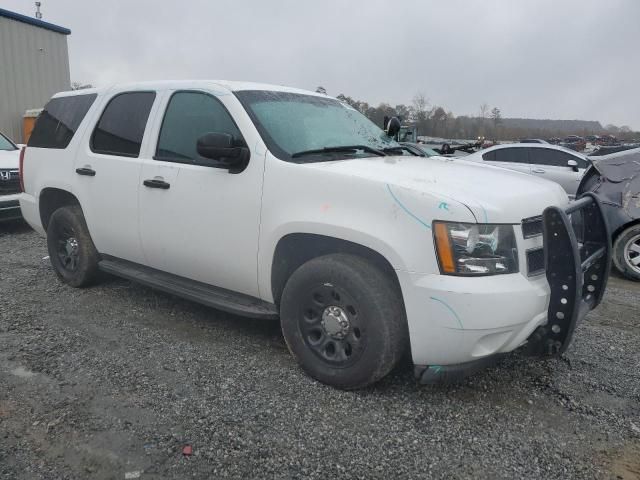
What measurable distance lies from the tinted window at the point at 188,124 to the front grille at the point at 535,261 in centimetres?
203

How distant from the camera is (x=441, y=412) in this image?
305cm

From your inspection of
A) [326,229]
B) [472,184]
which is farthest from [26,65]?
[472,184]

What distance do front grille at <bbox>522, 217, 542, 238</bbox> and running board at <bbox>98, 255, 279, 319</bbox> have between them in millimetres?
1613

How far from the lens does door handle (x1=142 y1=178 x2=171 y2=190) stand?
3.92m

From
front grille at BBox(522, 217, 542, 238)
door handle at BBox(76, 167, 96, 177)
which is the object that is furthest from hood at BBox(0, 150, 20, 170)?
front grille at BBox(522, 217, 542, 238)

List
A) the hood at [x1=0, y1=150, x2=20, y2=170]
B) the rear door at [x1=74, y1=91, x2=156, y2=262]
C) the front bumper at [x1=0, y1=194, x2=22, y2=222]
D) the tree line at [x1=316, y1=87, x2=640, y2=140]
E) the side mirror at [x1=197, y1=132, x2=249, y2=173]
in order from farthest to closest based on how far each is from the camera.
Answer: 1. the tree line at [x1=316, y1=87, x2=640, y2=140]
2. the hood at [x1=0, y1=150, x2=20, y2=170]
3. the front bumper at [x1=0, y1=194, x2=22, y2=222]
4. the rear door at [x1=74, y1=91, x2=156, y2=262]
5. the side mirror at [x1=197, y1=132, x2=249, y2=173]

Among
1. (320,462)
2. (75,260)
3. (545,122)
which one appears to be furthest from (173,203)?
(545,122)

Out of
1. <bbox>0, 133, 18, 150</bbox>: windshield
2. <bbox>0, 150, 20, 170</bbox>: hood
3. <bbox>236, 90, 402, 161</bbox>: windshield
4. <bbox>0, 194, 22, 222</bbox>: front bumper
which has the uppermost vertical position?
<bbox>236, 90, 402, 161</bbox>: windshield

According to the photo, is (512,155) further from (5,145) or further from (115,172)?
(5,145)

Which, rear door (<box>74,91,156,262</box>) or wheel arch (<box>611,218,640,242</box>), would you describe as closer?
rear door (<box>74,91,156,262</box>)

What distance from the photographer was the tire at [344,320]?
9.74 ft

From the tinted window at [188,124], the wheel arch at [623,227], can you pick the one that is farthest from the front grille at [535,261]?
the wheel arch at [623,227]

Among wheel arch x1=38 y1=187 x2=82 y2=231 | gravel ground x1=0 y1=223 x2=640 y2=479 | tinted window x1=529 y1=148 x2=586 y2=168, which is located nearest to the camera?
gravel ground x1=0 y1=223 x2=640 y2=479

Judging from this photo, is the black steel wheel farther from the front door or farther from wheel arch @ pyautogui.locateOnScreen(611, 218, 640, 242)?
wheel arch @ pyautogui.locateOnScreen(611, 218, 640, 242)
